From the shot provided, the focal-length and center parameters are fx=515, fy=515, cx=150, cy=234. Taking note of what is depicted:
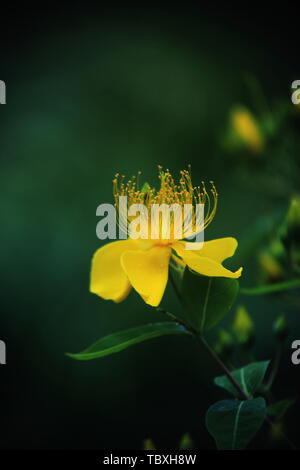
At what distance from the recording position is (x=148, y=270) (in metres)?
0.74

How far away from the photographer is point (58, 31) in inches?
121

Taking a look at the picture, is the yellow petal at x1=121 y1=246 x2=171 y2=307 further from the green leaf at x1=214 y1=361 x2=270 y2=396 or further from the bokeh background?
the bokeh background

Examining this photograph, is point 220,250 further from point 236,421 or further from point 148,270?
point 236,421

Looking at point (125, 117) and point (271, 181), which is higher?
point (125, 117)

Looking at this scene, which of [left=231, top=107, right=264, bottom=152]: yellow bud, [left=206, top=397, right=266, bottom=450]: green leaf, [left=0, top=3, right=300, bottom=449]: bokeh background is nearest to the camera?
[left=206, top=397, right=266, bottom=450]: green leaf

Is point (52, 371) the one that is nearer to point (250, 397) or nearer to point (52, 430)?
point (52, 430)

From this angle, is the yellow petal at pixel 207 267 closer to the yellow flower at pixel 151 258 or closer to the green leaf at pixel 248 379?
the yellow flower at pixel 151 258

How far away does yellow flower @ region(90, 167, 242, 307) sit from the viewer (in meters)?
0.71

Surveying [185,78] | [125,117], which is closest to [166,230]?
[125,117]

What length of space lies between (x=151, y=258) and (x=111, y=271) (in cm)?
8

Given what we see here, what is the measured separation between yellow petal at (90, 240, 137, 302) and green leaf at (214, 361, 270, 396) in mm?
199

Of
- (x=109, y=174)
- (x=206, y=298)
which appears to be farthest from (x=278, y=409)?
(x=109, y=174)

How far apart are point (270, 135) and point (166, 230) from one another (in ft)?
2.62

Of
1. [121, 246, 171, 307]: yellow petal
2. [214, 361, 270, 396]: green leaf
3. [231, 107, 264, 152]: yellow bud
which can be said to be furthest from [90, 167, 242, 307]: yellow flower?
[231, 107, 264, 152]: yellow bud
